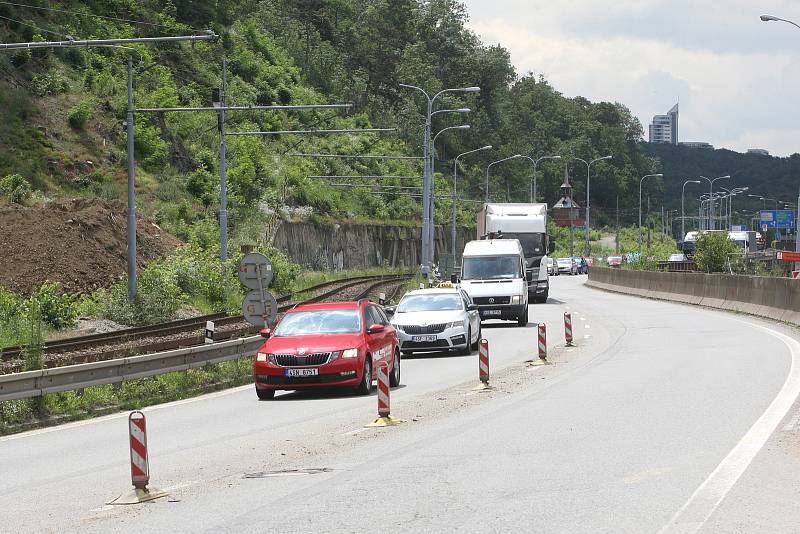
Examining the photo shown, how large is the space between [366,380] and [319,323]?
1.45m

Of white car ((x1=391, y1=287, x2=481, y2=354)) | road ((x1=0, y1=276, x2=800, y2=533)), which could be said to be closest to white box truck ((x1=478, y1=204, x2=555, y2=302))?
white car ((x1=391, y1=287, x2=481, y2=354))

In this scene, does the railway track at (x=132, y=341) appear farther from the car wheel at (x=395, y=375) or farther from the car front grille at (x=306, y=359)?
the car wheel at (x=395, y=375)

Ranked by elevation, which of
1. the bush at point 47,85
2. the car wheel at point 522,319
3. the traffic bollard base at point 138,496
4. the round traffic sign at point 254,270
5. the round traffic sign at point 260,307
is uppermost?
the bush at point 47,85

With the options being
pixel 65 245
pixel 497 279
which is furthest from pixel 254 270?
pixel 65 245

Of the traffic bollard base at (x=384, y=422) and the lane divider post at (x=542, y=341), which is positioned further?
the lane divider post at (x=542, y=341)

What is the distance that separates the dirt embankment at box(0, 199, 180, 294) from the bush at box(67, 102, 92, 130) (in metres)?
11.2

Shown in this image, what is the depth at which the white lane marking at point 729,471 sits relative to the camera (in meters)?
8.48

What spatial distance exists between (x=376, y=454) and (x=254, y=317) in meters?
13.5

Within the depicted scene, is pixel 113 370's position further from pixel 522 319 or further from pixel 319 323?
pixel 522 319

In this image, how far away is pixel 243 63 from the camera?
93.8 m

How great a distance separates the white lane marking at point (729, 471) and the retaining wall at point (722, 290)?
63.4 ft

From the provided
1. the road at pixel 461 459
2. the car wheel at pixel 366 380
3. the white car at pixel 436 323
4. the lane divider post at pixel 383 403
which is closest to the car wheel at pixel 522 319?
the white car at pixel 436 323

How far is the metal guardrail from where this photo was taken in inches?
677

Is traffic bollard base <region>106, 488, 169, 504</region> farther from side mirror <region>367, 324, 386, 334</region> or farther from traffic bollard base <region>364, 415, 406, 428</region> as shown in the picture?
side mirror <region>367, 324, 386, 334</region>
